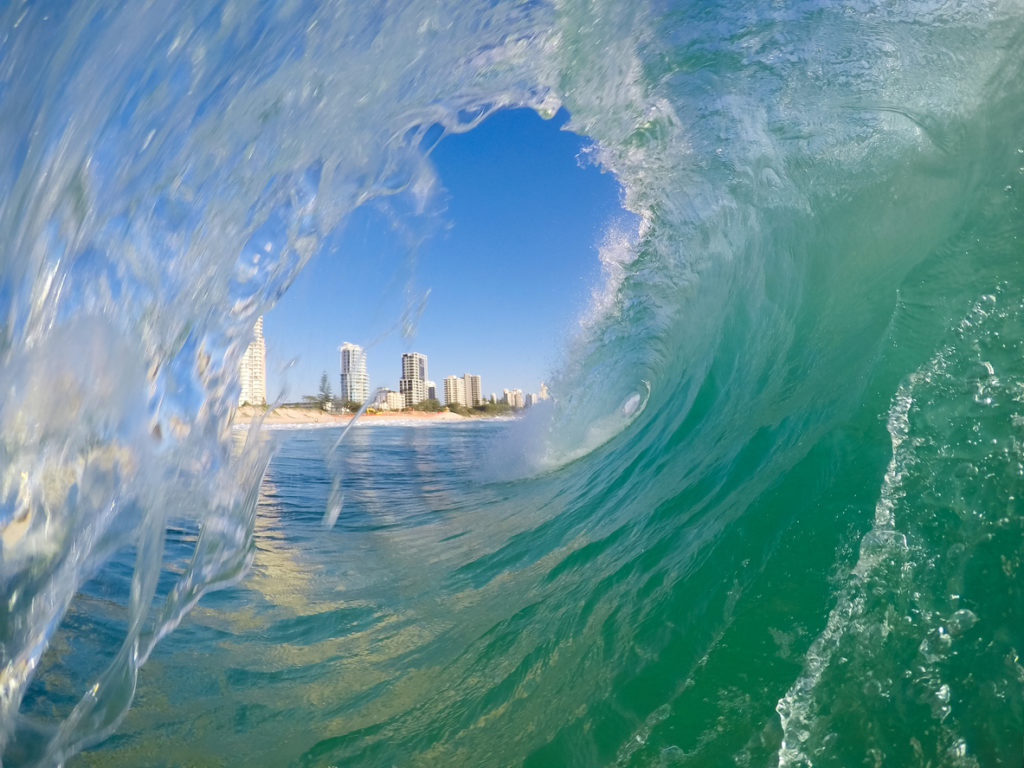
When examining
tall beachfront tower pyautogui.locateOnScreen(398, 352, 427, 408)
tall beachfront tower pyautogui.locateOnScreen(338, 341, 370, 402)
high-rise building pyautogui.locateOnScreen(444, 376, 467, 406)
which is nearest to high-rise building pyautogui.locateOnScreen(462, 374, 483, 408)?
high-rise building pyautogui.locateOnScreen(444, 376, 467, 406)

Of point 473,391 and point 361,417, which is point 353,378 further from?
point 473,391

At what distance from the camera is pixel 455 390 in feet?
232

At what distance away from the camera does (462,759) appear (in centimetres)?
204

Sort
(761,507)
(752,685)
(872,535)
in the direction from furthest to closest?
(761,507), (872,535), (752,685)

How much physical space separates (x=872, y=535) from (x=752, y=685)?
73 cm

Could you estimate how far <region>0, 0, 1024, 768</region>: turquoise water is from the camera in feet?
6.47

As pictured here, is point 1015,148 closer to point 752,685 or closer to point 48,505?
point 752,685

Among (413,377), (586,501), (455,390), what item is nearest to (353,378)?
(586,501)

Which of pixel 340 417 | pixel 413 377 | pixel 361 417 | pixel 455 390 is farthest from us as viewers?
pixel 455 390

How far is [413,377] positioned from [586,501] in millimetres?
55500

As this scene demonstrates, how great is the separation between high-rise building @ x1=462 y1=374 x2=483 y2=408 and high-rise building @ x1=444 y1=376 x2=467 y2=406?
49 cm

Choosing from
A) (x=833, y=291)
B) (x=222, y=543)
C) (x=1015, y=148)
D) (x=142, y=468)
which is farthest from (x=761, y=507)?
(x=222, y=543)

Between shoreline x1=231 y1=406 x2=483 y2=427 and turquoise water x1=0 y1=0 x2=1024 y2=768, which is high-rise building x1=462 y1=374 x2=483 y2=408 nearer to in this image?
shoreline x1=231 y1=406 x2=483 y2=427

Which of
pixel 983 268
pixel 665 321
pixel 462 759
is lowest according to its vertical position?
pixel 462 759
